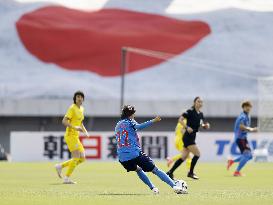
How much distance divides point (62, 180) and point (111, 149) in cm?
A: 1750

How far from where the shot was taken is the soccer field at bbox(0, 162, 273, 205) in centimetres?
1463

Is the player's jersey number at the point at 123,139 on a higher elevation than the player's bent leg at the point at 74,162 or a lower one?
higher

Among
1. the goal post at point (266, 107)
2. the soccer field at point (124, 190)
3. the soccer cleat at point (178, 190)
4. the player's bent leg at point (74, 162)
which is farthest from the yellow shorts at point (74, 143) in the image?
the goal post at point (266, 107)

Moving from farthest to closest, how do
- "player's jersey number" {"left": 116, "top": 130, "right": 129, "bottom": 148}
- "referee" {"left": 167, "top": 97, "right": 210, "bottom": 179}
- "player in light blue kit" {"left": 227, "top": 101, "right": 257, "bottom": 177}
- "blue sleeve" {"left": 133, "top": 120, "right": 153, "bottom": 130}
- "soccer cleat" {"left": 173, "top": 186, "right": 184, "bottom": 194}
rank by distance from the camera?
"player in light blue kit" {"left": 227, "top": 101, "right": 257, "bottom": 177} → "referee" {"left": 167, "top": 97, "right": 210, "bottom": 179} → "player's jersey number" {"left": 116, "top": 130, "right": 129, "bottom": 148} → "soccer cleat" {"left": 173, "top": 186, "right": 184, "bottom": 194} → "blue sleeve" {"left": 133, "top": 120, "right": 153, "bottom": 130}

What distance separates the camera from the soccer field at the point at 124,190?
14.6 meters

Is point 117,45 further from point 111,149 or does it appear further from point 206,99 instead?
point 111,149

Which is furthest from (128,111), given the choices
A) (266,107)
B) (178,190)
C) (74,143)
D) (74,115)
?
(266,107)

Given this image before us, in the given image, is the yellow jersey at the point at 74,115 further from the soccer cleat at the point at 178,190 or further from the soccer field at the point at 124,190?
the soccer cleat at the point at 178,190

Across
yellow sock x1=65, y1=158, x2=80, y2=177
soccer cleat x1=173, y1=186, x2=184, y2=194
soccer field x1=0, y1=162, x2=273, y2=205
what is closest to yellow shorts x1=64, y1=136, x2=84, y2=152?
yellow sock x1=65, y1=158, x2=80, y2=177

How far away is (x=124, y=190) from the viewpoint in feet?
58.6

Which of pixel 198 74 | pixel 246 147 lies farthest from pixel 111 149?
pixel 198 74

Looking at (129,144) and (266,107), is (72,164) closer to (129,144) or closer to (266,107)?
(129,144)

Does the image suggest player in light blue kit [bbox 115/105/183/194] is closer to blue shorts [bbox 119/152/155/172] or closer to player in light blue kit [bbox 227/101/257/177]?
blue shorts [bbox 119/152/155/172]

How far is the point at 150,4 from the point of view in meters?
71.9
